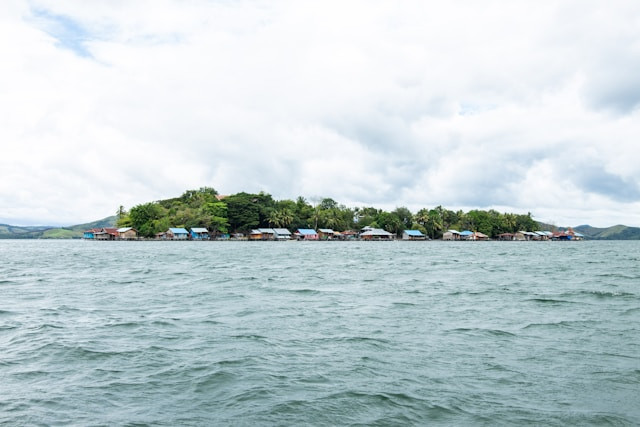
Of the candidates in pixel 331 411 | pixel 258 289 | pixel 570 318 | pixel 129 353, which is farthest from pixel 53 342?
pixel 570 318

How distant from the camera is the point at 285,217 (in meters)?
128

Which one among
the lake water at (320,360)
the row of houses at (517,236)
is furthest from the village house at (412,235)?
the lake water at (320,360)

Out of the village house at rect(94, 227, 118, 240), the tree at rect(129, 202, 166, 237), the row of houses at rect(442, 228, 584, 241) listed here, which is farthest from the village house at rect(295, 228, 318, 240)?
the village house at rect(94, 227, 118, 240)

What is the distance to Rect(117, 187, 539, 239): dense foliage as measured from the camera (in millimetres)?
118188

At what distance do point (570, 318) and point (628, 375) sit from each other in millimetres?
5533

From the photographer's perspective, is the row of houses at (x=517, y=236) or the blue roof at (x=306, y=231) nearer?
the blue roof at (x=306, y=231)

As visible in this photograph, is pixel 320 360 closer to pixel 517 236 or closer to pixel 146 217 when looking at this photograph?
pixel 146 217

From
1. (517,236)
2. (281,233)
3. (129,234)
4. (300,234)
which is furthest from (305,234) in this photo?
(517,236)

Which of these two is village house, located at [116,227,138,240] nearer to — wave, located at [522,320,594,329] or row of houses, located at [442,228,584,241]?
row of houses, located at [442,228,584,241]

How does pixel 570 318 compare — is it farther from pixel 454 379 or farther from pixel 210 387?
pixel 210 387

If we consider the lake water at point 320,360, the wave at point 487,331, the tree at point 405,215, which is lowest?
the lake water at point 320,360

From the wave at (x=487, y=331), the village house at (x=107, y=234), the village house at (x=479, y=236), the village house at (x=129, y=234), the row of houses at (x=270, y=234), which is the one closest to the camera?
the wave at (x=487, y=331)

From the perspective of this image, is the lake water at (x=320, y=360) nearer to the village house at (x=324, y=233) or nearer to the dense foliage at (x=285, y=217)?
the dense foliage at (x=285, y=217)

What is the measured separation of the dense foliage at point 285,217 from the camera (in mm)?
118188
